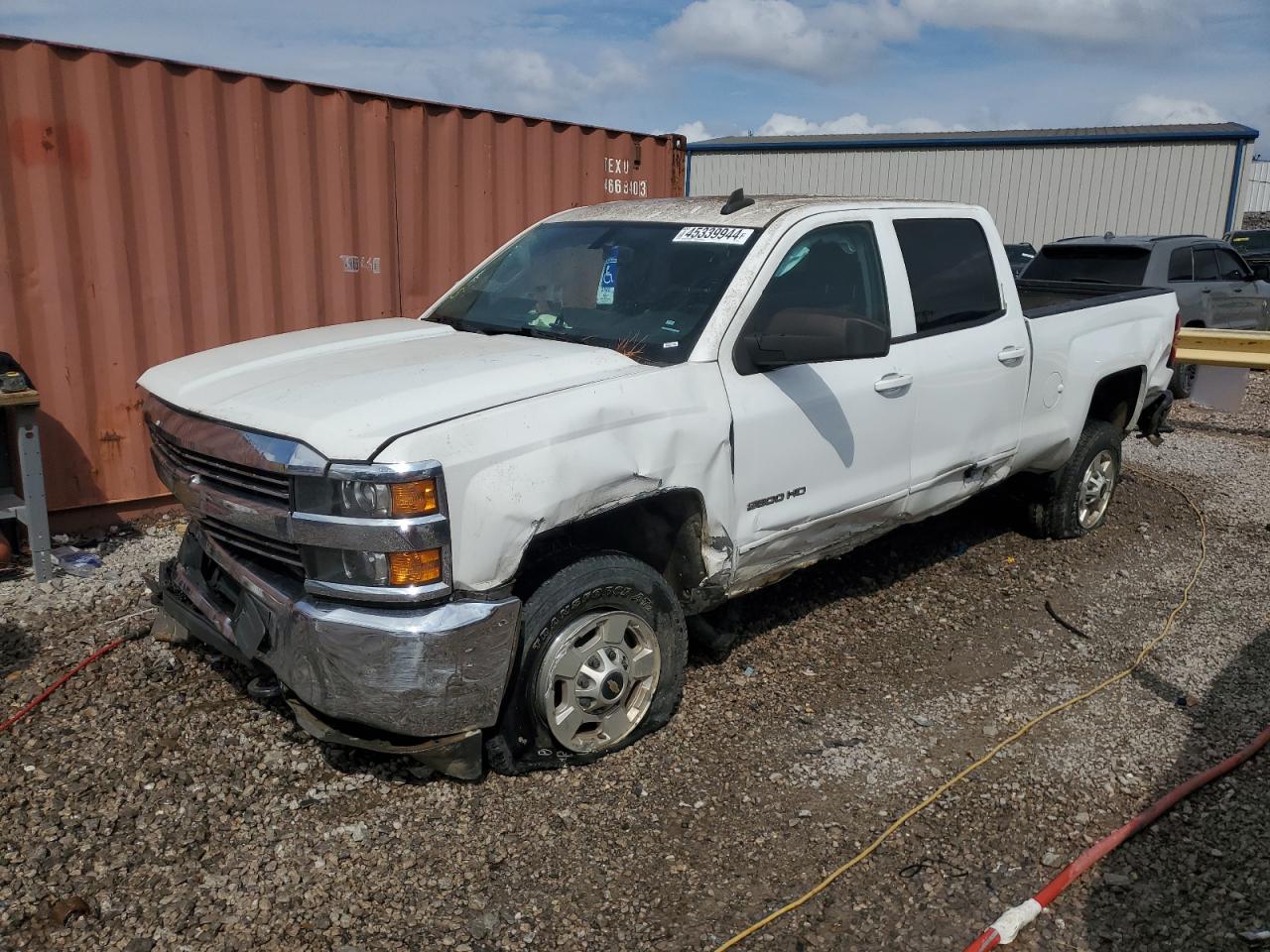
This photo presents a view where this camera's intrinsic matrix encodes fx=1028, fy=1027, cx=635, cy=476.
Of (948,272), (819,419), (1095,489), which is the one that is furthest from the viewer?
(1095,489)

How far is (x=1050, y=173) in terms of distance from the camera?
87.2 ft

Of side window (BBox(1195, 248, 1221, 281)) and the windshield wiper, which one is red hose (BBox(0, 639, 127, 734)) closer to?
the windshield wiper

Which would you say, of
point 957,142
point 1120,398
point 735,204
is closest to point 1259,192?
point 957,142

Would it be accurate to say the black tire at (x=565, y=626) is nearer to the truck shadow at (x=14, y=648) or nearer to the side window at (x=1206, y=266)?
the truck shadow at (x=14, y=648)

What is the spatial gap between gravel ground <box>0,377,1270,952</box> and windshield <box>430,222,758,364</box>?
4.65 ft

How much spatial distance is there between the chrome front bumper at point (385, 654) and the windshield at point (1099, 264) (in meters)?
9.85

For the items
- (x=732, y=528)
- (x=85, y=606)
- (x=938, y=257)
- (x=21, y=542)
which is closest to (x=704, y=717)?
(x=732, y=528)

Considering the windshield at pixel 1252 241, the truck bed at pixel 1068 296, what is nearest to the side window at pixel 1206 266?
the truck bed at pixel 1068 296

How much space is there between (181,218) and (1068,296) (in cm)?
560

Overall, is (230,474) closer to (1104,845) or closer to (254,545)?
(254,545)

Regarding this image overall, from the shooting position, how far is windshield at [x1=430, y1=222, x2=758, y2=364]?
3840 mm

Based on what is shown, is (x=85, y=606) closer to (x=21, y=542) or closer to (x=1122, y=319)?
(x=21, y=542)

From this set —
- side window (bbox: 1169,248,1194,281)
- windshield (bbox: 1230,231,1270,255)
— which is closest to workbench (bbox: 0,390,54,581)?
side window (bbox: 1169,248,1194,281)

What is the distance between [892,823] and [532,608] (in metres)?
1.40
